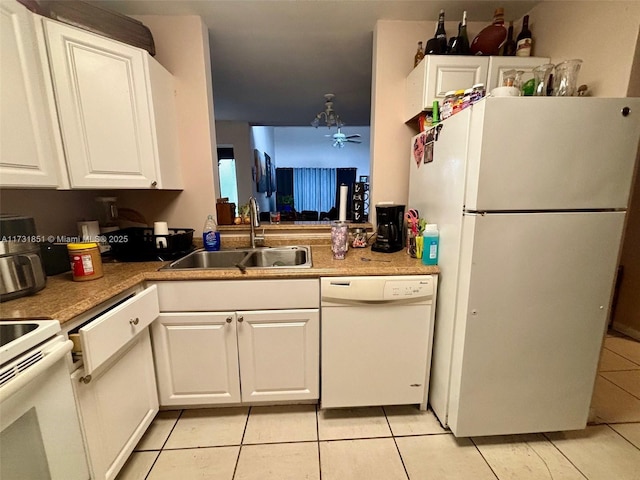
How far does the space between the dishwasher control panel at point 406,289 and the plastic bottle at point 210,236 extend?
3.63 ft

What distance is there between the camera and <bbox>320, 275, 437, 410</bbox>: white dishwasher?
1.26m

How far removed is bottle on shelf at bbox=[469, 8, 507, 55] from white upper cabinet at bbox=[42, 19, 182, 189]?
6.13 feet

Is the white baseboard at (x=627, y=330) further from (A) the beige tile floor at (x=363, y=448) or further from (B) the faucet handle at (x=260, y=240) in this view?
(B) the faucet handle at (x=260, y=240)

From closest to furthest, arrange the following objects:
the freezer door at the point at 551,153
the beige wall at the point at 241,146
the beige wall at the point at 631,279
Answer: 1. the freezer door at the point at 551,153
2. the beige wall at the point at 631,279
3. the beige wall at the point at 241,146

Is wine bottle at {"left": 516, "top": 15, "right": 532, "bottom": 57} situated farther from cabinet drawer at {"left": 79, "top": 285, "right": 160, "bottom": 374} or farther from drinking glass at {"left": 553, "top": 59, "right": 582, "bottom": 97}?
cabinet drawer at {"left": 79, "top": 285, "right": 160, "bottom": 374}

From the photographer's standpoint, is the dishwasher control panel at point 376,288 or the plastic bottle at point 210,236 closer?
the dishwasher control panel at point 376,288

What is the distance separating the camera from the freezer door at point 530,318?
3.51ft

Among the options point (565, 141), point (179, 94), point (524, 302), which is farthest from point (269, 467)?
point (179, 94)

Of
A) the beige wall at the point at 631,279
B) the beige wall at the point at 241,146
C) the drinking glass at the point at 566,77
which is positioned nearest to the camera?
the drinking glass at the point at 566,77

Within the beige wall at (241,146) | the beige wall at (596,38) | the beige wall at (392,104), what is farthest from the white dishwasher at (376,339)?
the beige wall at (241,146)

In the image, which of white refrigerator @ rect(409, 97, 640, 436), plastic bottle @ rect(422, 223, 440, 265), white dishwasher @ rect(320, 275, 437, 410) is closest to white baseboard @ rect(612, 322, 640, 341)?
white refrigerator @ rect(409, 97, 640, 436)

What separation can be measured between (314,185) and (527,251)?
20.3 ft

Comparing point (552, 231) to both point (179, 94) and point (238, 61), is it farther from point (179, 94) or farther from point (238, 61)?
point (238, 61)

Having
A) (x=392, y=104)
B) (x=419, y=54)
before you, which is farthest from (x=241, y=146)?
(x=419, y=54)
